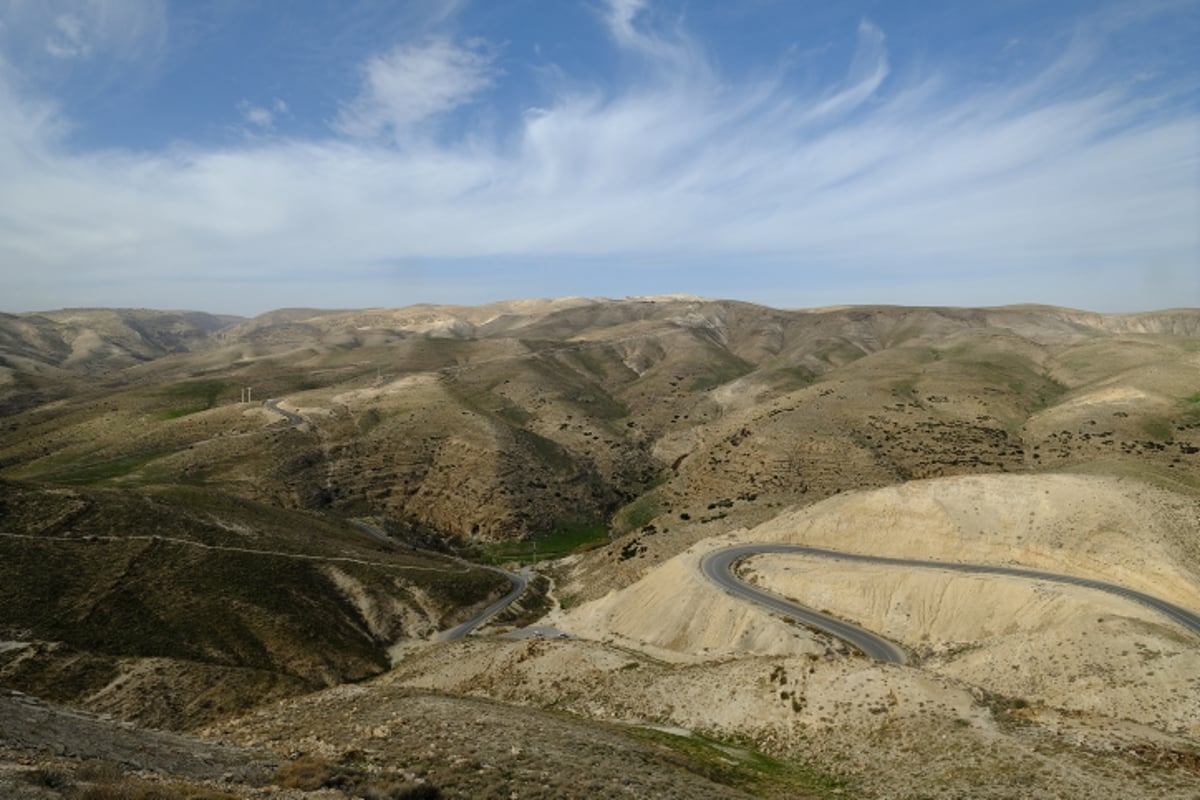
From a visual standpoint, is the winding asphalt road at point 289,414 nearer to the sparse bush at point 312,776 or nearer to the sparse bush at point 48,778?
the sparse bush at point 312,776

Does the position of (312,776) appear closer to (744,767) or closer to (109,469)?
(744,767)

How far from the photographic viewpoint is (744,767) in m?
26.5

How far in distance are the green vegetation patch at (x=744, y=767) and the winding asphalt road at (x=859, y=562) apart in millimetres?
17542

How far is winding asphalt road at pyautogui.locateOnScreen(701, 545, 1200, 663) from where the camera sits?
42875 millimetres

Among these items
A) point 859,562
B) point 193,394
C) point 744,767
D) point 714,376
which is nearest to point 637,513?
point 859,562

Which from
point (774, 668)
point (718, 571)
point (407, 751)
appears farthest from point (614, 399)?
point (407, 751)

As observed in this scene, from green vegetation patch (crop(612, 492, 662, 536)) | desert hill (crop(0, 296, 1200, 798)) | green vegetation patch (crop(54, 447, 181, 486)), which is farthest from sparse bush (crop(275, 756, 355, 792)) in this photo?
green vegetation patch (crop(54, 447, 181, 486))

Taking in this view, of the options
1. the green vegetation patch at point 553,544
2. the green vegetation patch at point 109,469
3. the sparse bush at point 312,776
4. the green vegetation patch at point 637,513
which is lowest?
the green vegetation patch at point 553,544

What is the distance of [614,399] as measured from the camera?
172 metres

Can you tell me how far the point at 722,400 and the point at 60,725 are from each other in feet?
469

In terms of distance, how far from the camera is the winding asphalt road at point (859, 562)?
42.9 meters

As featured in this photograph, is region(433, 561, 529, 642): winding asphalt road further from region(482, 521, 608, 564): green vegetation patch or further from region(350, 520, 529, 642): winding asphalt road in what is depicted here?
region(482, 521, 608, 564): green vegetation patch

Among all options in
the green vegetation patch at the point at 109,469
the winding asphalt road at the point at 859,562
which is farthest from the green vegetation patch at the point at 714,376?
the green vegetation patch at the point at 109,469

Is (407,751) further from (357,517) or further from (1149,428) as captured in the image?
(1149,428)
